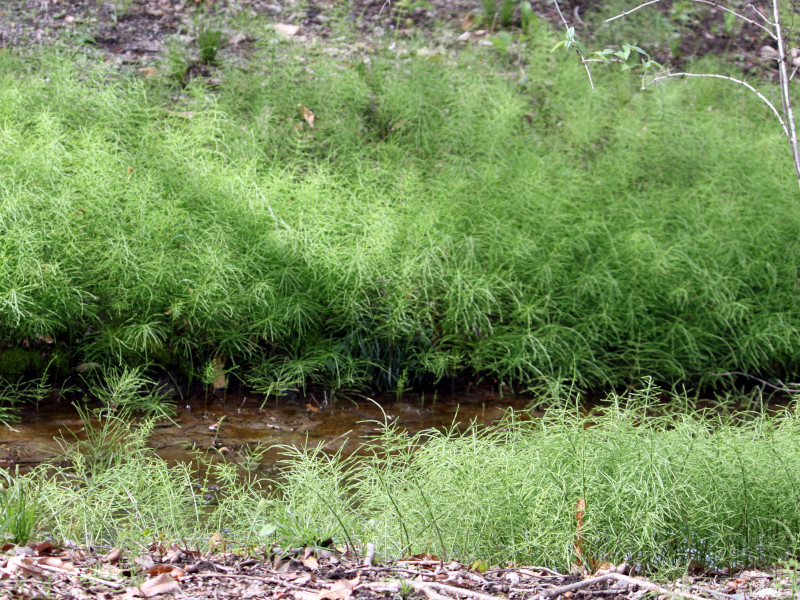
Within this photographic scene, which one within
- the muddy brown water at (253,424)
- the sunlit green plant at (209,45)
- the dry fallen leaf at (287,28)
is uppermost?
the dry fallen leaf at (287,28)

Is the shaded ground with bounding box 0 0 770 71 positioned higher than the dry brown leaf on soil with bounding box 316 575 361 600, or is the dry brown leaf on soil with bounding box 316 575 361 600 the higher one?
the shaded ground with bounding box 0 0 770 71

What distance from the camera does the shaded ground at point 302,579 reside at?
177cm

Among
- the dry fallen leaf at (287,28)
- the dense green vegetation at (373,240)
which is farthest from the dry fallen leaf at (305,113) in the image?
the dry fallen leaf at (287,28)

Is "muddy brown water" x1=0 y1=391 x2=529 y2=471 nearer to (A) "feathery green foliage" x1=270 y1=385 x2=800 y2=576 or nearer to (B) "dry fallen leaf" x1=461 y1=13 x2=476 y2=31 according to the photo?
(A) "feathery green foliage" x1=270 y1=385 x2=800 y2=576

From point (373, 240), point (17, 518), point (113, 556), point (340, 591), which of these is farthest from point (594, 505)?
point (373, 240)

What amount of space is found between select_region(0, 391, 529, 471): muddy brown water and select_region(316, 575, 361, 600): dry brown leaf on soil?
52.6 inches

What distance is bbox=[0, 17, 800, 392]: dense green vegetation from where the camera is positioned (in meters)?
3.92

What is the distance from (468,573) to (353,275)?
7.91 feet

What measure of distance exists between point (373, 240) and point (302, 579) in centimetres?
254

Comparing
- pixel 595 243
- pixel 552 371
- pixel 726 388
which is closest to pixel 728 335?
pixel 726 388

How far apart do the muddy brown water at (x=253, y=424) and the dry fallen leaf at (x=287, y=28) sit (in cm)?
404

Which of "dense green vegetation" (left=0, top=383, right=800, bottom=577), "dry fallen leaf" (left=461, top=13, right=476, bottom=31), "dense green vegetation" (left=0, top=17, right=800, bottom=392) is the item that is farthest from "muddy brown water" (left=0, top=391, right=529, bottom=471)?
"dry fallen leaf" (left=461, top=13, right=476, bottom=31)

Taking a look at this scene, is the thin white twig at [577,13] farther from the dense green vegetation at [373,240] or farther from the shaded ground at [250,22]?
the dense green vegetation at [373,240]

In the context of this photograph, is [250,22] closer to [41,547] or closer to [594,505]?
[41,547]
